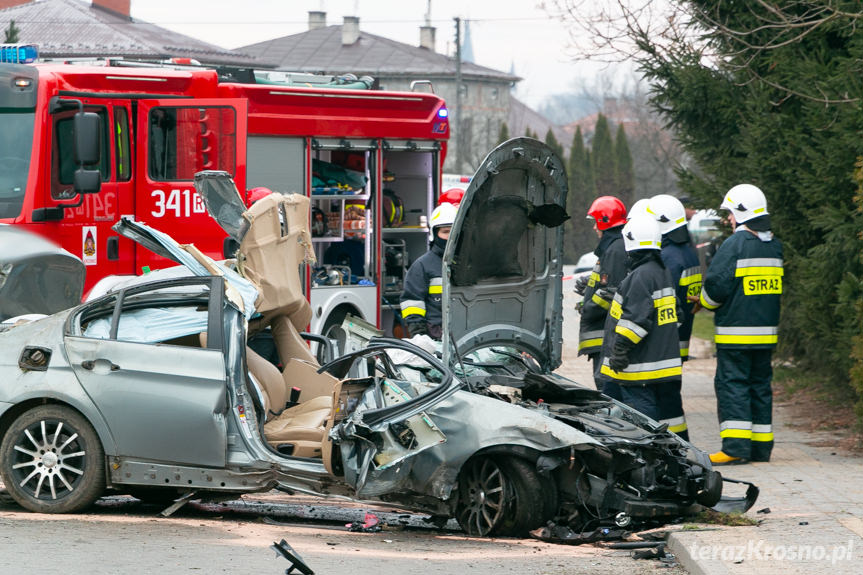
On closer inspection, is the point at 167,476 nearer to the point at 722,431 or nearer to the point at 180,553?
the point at 180,553

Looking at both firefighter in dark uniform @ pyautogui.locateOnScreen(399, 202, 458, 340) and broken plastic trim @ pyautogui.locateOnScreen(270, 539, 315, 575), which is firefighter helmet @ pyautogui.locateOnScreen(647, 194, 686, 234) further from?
broken plastic trim @ pyautogui.locateOnScreen(270, 539, 315, 575)

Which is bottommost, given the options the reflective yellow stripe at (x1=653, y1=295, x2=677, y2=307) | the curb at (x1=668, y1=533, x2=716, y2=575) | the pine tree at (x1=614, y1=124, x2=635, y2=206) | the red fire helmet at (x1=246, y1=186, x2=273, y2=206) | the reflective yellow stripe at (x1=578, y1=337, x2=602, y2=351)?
the curb at (x1=668, y1=533, x2=716, y2=575)

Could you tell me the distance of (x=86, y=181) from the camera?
1038 cm

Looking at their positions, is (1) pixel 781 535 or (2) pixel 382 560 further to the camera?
(1) pixel 781 535

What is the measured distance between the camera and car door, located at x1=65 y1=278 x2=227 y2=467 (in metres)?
7.19

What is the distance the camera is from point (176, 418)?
7.21m

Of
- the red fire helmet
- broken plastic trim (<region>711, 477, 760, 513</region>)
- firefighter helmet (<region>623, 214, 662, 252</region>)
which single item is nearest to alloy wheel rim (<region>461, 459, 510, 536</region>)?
broken plastic trim (<region>711, 477, 760, 513</region>)

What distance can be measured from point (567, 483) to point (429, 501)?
0.79 meters

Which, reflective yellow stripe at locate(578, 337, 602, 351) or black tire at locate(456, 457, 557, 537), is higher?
reflective yellow stripe at locate(578, 337, 602, 351)

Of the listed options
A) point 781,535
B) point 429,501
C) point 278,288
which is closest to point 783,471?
point 781,535

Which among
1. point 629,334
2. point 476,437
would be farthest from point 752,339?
point 476,437

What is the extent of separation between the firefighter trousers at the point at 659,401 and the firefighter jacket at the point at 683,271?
64 cm

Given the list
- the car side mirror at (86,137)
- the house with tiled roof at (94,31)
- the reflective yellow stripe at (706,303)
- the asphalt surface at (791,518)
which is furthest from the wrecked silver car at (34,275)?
the house with tiled roof at (94,31)

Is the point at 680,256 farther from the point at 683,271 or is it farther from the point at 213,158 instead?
the point at 213,158
